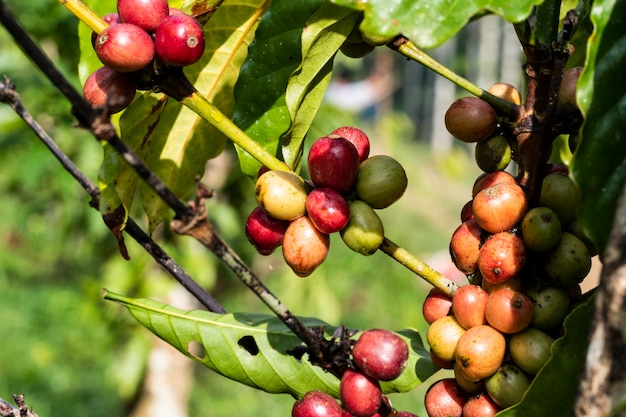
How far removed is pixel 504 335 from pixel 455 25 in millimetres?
280

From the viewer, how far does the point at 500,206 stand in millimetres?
679

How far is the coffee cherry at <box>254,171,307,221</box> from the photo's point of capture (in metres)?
0.69

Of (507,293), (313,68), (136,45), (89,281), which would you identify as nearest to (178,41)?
(136,45)

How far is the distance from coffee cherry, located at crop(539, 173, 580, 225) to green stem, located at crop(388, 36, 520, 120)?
0.26 feet

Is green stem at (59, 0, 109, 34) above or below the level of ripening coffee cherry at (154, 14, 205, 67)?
above

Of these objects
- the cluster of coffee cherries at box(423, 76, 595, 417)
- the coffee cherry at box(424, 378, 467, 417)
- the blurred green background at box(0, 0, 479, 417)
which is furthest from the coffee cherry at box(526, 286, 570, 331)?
the blurred green background at box(0, 0, 479, 417)

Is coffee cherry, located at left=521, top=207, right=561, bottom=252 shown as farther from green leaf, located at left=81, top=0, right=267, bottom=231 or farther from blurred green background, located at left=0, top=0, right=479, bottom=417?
blurred green background, located at left=0, top=0, right=479, bottom=417

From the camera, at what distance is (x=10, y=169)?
442 centimetres

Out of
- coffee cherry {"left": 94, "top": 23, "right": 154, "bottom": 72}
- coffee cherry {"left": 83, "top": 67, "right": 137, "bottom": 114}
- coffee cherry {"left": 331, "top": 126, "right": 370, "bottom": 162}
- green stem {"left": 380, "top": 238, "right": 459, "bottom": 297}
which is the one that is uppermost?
coffee cherry {"left": 94, "top": 23, "right": 154, "bottom": 72}

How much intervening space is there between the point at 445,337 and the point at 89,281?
354 cm

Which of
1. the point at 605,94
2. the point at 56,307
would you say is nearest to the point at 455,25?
the point at 605,94

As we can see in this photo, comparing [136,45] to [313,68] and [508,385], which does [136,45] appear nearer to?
[313,68]

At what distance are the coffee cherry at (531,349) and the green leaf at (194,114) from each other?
42 cm

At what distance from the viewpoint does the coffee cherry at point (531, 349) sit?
2.19ft
